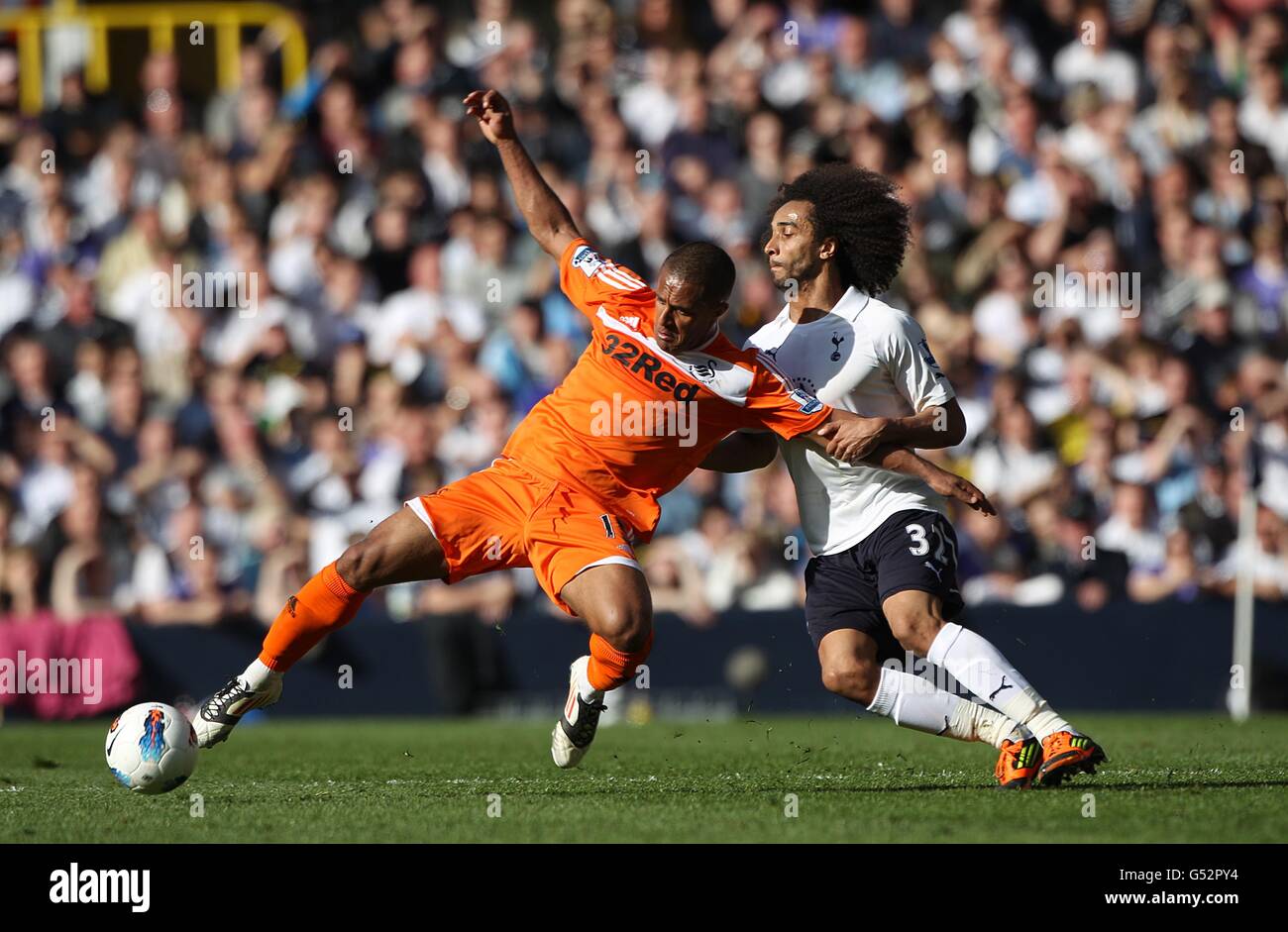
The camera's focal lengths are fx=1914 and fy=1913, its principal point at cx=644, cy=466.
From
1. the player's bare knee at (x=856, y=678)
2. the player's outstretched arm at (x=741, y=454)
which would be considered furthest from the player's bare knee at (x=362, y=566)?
the player's bare knee at (x=856, y=678)

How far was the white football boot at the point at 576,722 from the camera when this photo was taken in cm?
790

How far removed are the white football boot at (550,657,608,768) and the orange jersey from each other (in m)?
0.66

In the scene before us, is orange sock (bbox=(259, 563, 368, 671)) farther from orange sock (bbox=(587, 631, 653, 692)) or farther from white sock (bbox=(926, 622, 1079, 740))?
white sock (bbox=(926, 622, 1079, 740))

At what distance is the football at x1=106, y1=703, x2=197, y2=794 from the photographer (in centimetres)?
738

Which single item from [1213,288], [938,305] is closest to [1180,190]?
[1213,288]

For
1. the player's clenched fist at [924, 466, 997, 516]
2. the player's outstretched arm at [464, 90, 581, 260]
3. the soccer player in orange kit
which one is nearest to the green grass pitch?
the soccer player in orange kit

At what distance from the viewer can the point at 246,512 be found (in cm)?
1441

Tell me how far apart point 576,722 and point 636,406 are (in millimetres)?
1362

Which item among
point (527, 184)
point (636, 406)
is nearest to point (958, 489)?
point (636, 406)

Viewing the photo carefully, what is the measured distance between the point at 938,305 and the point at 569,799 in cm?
Result: 780

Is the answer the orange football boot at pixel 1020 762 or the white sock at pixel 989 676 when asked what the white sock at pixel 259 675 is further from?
the orange football boot at pixel 1020 762

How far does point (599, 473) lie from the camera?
25.7 ft
